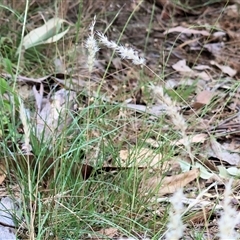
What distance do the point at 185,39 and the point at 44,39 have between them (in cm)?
89

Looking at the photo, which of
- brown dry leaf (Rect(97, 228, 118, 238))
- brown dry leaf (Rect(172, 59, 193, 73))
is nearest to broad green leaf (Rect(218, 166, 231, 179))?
brown dry leaf (Rect(97, 228, 118, 238))

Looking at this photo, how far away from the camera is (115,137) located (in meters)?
1.84

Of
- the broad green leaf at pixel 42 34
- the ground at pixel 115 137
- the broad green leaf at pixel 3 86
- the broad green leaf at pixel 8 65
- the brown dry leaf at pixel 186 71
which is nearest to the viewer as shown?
the ground at pixel 115 137

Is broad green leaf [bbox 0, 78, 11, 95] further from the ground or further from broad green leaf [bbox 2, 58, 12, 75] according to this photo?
broad green leaf [bbox 2, 58, 12, 75]

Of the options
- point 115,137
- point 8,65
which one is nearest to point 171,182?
point 115,137

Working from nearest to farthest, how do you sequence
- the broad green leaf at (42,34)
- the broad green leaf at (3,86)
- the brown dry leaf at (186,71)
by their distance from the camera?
the broad green leaf at (3,86) → the broad green leaf at (42,34) → the brown dry leaf at (186,71)

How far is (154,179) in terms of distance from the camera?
64.3 inches

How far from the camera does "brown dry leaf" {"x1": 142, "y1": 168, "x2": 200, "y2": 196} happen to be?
1596 mm

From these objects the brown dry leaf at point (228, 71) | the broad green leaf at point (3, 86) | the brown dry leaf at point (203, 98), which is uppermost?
the broad green leaf at point (3, 86)

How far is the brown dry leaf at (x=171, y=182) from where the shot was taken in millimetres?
1596

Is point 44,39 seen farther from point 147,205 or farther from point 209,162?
point 147,205

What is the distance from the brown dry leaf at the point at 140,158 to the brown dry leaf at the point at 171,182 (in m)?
0.04

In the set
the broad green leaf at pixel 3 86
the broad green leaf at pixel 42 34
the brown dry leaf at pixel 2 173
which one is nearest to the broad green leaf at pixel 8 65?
the broad green leaf at pixel 3 86

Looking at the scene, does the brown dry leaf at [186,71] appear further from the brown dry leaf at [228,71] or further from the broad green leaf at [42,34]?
the broad green leaf at [42,34]
